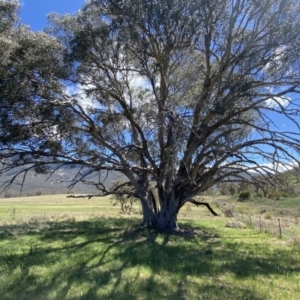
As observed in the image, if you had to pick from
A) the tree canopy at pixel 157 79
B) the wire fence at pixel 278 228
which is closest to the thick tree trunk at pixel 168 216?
the tree canopy at pixel 157 79

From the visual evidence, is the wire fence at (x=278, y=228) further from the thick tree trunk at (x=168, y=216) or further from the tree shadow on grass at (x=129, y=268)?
the tree shadow on grass at (x=129, y=268)

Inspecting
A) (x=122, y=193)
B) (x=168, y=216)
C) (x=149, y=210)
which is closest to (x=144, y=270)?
(x=168, y=216)

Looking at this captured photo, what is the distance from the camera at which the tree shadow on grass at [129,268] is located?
257 inches

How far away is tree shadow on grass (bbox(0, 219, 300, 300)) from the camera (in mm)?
6523

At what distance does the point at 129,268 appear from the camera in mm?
8422

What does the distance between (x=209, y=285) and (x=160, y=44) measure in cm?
990

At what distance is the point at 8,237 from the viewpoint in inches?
560

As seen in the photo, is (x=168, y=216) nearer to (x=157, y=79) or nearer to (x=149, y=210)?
(x=149, y=210)

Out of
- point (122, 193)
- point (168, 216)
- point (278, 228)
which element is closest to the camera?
point (168, 216)

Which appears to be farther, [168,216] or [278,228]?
[278,228]

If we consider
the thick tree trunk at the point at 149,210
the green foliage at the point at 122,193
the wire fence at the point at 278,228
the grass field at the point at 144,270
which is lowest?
the grass field at the point at 144,270

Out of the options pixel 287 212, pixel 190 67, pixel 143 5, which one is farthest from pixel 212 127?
pixel 287 212

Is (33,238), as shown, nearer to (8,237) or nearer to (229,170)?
(8,237)

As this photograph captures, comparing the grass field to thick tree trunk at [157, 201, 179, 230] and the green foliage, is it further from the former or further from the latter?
the green foliage
